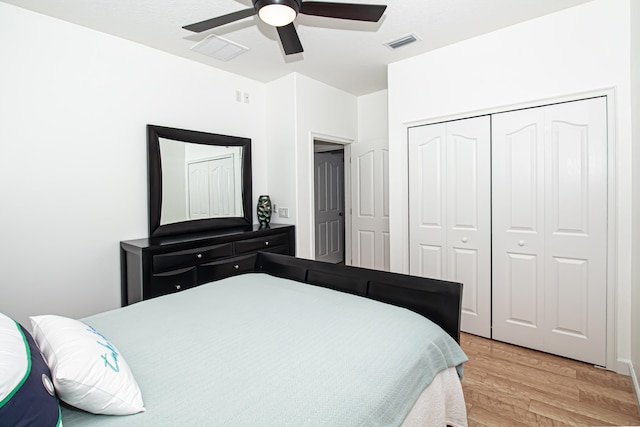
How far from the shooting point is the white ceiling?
2.30 metres

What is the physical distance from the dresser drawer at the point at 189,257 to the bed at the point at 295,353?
723 mm

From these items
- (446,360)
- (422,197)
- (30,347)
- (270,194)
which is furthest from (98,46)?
(446,360)

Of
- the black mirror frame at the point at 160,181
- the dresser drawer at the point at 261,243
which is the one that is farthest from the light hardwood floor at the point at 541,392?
→ the black mirror frame at the point at 160,181

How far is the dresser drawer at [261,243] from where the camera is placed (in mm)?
3107

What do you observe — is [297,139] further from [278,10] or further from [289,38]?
[278,10]

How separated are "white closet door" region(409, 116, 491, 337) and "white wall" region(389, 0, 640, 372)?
0.14 m

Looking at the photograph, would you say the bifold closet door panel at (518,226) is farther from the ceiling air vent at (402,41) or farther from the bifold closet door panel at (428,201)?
the ceiling air vent at (402,41)

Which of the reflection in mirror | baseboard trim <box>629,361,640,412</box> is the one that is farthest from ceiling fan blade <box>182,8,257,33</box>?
baseboard trim <box>629,361,640,412</box>

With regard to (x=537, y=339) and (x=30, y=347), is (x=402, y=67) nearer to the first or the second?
(x=537, y=339)

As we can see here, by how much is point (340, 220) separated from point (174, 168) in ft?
11.0

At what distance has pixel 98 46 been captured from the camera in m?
2.63

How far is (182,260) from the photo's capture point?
2.65 meters

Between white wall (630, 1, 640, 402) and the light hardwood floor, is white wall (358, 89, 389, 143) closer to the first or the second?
white wall (630, 1, 640, 402)

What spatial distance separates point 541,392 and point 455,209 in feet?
5.06
